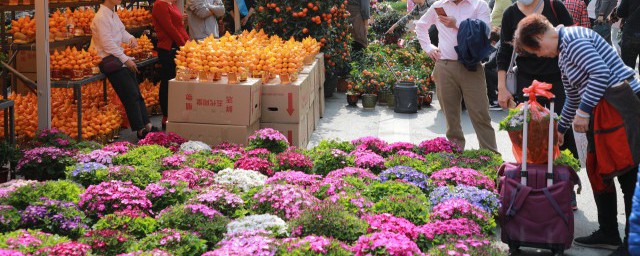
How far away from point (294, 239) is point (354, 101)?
7522 mm

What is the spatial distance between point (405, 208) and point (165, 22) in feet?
17.3

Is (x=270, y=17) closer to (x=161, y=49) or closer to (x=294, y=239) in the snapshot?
(x=161, y=49)

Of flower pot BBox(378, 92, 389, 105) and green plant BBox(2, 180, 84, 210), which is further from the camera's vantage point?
flower pot BBox(378, 92, 389, 105)

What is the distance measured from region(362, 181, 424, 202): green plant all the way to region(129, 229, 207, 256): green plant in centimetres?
142

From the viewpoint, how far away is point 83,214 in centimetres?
508

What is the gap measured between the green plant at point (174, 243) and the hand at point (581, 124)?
7.77 feet

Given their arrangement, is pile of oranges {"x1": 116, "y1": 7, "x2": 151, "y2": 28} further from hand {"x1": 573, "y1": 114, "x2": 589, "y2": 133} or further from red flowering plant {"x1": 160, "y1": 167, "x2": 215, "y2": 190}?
hand {"x1": 573, "y1": 114, "x2": 589, "y2": 133}

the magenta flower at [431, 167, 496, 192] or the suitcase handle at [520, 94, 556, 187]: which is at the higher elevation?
the suitcase handle at [520, 94, 556, 187]

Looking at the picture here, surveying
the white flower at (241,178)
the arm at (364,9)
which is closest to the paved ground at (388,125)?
the arm at (364,9)

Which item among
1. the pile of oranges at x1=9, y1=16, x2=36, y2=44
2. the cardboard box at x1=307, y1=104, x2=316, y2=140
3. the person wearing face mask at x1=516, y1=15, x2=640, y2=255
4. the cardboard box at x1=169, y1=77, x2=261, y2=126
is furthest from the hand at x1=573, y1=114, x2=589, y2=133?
the pile of oranges at x1=9, y1=16, x2=36, y2=44

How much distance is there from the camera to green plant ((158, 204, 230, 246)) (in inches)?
190

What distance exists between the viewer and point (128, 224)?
4883mm

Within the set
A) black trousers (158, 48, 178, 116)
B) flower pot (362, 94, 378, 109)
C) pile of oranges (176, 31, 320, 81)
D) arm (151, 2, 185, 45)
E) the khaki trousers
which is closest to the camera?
the khaki trousers

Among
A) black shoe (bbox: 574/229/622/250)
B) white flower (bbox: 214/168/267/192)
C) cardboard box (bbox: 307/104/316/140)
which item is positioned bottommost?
black shoe (bbox: 574/229/622/250)
